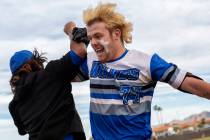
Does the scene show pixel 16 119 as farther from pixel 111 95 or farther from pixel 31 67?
pixel 111 95

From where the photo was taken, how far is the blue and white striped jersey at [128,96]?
20.0 feet

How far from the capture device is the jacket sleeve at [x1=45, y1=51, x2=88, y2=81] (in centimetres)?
626

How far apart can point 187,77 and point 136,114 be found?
2.13 feet

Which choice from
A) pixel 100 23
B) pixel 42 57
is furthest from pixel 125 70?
pixel 42 57

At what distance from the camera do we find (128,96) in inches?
241

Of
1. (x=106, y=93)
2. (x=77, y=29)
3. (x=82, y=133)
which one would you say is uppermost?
(x=77, y=29)

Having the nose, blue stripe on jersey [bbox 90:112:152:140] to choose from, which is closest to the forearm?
blue stripe on jersey [bbox 90:112:152:140]

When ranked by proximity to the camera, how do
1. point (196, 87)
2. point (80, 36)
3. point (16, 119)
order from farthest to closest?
point (16, 119) → point (80, 36) → point (196, 87)

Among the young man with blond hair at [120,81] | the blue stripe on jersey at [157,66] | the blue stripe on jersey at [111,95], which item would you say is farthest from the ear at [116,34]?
the blue stripe on jersey at [111,95]

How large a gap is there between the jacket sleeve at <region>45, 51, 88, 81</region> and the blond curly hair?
444 mm

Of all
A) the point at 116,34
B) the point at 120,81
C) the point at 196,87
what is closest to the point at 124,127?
the point at 120,81

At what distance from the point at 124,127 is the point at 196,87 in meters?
0.85

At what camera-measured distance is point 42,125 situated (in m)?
6.37

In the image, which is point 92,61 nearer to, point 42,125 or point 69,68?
point 69,68
